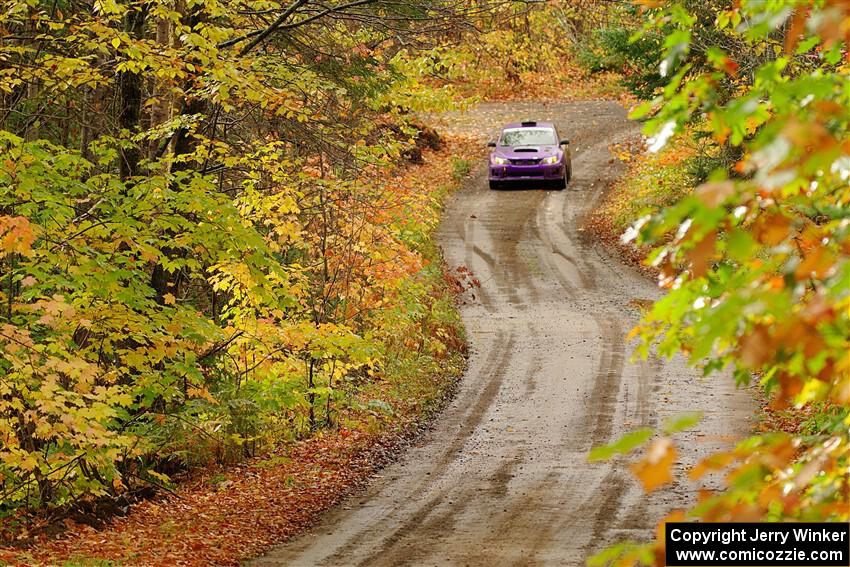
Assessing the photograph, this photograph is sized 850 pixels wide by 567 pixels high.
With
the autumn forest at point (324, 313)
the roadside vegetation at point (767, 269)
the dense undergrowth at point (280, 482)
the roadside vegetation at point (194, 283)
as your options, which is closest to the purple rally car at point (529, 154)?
the autumn forest at point (324, 313)

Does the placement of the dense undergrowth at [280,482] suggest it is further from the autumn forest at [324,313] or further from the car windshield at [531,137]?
the car windshield at [531,137]

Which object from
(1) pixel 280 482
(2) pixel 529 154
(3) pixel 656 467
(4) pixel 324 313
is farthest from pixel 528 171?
(3) pixel 656 467

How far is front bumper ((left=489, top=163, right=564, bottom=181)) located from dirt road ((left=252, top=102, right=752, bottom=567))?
3.90 metres

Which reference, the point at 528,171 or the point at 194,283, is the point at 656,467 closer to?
the point at 194,283

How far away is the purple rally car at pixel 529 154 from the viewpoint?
32125 mm

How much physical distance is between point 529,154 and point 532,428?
19295 mm

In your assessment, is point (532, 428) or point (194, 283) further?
point (194, 283)

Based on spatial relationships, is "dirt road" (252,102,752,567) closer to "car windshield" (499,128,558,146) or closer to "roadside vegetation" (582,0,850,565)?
"roadside vegetation" (582,0,850,565)

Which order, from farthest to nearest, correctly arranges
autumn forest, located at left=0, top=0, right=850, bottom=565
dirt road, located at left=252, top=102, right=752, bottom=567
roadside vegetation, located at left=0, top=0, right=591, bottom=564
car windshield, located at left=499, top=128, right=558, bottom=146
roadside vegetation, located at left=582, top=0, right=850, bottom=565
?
car windshield, located at left=499, top=128, right=558, bottom=146 < dirt road, located at left=252, top=102, right=752, bottom=567 < roadside vegetation, located at left=0, top=0, right=591, bottom=564 < autumn forest, located at left=0, top=0, right=850, bottom=565 < roadside vegetation, located at left=582, top=0, right=850, bottom=565

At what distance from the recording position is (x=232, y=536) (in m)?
9.91

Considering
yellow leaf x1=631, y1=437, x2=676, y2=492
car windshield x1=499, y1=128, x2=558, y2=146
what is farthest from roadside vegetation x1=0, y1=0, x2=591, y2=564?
car windshield x1=499, y1=128, x2=558, y2=146

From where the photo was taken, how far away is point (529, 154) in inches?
1276

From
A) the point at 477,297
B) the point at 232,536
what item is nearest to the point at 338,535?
the point at 232,536

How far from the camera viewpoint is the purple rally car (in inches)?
1265
